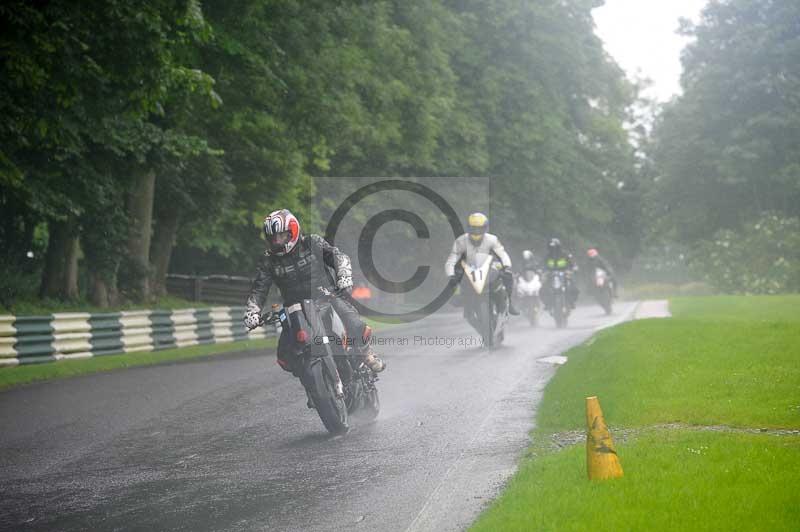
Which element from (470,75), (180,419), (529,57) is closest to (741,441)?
(180,419)

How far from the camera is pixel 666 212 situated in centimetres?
6172

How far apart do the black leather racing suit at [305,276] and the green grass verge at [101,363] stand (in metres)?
6.50

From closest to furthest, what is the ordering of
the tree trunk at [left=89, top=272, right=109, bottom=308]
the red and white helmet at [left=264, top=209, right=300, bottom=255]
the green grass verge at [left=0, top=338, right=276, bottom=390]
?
the red and white helmet at [left=264, top=209, right=300, bottom=255] → the green grass verge at [left=0, top=338, right=276, bottom=390] → the tree trunk at [left=89, top=272, right=109, bottom=308]

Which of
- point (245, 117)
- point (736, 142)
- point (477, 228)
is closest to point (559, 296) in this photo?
point (477, 228)

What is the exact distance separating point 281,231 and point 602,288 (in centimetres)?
2278

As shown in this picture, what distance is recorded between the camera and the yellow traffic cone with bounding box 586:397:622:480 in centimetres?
713

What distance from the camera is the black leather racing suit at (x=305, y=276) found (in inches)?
410

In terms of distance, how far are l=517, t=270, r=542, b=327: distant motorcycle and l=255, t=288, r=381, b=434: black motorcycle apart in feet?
53.7

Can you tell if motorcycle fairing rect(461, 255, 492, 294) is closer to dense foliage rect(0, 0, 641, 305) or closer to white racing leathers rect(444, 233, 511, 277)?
white racing leathers rect(444, 233, 511, 277)

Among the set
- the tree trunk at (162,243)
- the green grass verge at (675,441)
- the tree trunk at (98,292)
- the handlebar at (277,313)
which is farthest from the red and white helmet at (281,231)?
the tree trunk at (162,243)

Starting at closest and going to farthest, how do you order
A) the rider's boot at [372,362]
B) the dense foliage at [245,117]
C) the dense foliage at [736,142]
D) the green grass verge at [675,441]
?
the green grass verge at [675,441] → the rider's boot at [372,362] → the dense foliage at [245,117] → the dense foliage at [736,142]

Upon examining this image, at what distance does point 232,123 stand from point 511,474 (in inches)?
765

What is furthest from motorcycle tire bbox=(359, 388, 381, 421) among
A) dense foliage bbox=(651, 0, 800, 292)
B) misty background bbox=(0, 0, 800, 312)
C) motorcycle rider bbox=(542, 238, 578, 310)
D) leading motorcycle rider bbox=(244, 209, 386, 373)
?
dense foliage bbox=(651, 0, 800, 292)

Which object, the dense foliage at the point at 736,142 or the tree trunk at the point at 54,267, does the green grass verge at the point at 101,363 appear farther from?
the dense foliage at the point at 736,142
